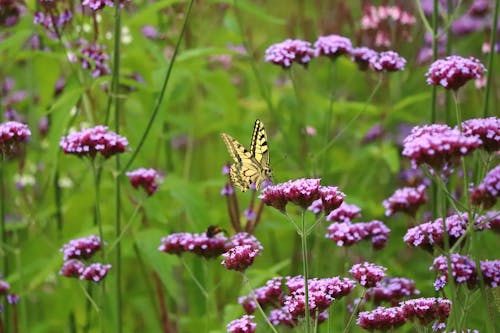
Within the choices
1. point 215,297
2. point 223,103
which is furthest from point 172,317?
point 223,103

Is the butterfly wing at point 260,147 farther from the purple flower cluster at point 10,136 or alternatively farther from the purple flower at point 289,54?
the purple flower cluster at point 10,136

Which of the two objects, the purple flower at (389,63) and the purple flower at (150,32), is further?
the purple flower at (150,32)

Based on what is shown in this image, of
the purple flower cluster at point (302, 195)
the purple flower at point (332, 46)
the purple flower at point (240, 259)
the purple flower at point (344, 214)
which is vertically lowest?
the purple flower at point (240, 259)

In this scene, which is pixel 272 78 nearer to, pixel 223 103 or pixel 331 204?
pixel 223 103

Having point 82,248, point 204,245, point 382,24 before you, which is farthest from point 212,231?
point 382,24

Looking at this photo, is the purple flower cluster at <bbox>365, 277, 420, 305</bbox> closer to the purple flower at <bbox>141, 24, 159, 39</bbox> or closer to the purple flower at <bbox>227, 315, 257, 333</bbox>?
the purple flower at <bbox>227, 315, 257, 333</bbox>

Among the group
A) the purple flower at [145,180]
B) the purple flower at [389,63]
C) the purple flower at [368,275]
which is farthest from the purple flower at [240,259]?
the purple flower at [389,63]

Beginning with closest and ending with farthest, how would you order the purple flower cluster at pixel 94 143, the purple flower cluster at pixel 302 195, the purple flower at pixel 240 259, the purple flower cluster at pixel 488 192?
the purple flower cluster at pixel 488 192 < the purple flower cluster at pixel 302 195 < the purple flower at pixel 240 259 < the purple flower cluster at pixel 94 143
